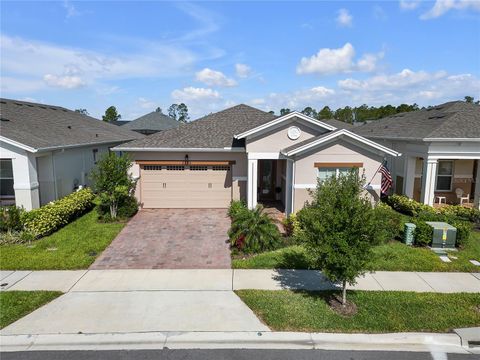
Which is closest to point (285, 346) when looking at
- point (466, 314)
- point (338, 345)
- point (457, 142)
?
point (338, 345)

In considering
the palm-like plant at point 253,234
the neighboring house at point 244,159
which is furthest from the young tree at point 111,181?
the palm-like plant at point 253,234

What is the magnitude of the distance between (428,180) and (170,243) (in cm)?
1196

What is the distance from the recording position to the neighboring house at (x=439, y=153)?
15.7m

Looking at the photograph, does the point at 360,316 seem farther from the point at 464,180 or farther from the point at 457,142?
the point at 464,180

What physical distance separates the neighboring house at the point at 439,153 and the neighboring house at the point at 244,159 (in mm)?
2623

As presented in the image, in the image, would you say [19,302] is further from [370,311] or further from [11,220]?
[370,311]

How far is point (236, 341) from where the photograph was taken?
21.7 feet

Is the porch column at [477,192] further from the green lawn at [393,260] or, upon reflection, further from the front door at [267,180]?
the front door at [267,180]

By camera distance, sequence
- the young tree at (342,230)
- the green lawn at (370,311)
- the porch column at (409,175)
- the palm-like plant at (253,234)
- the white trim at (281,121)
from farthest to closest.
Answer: the porch column at (409,175), the white trim at (281,121), the palm-like plant at (253,234), the young tree at (342,230), the green lawn at (370,311)

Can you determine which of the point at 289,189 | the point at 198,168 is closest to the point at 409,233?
the point at 289,189

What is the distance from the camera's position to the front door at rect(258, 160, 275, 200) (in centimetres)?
1908

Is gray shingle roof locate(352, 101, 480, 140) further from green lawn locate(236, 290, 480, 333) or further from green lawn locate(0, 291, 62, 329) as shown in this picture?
green lawn locate(0, 291, 62, 329)

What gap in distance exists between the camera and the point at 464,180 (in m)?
18.1

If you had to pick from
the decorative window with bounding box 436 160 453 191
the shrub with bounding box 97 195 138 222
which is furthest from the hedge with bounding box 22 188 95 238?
the decorative window with bounding box 436 160 453 191
